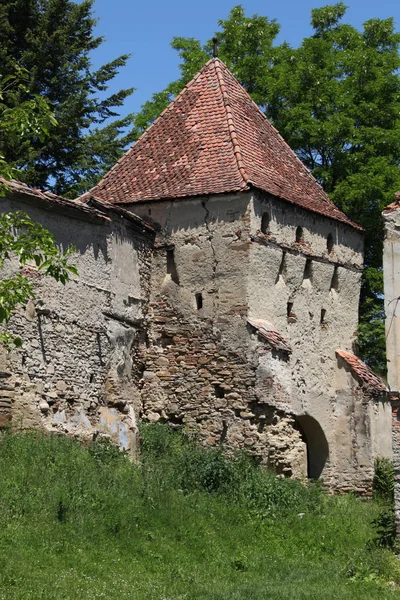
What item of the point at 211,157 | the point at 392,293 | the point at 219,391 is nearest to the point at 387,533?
the point at 392,293

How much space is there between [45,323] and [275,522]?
4683 millimetres

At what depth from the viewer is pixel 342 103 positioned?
1017 inches

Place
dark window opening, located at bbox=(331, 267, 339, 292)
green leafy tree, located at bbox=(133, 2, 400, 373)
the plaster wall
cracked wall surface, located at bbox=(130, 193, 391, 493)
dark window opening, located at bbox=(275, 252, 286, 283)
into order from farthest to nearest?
1. green leafy tree, located at bbox=(133, 2, 400, 373)
2. dark window opening, located at bbox=(331, 267, 339, 292)
3. dark window opening, located at bbox=(275, 252, 286, 283)
4. cracked wall surface, located at bbox=(130, 193, 391, 493)
5. the plaster wall

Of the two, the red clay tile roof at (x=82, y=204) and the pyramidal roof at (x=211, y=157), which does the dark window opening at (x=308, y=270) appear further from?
the red clay tile roof at (x=82, y=204)

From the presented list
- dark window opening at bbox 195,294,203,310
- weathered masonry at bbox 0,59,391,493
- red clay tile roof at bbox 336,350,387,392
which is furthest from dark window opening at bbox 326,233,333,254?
dark window opening at bbox 195,294,203,310

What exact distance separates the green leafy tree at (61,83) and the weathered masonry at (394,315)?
11.5 m

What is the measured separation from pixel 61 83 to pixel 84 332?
1062 centimetres

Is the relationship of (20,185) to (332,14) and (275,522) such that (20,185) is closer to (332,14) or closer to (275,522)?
(275,522)

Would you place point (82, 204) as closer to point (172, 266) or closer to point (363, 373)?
point (172, 266)

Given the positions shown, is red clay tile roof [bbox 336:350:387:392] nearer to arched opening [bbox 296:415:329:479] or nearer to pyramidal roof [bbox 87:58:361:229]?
arched opening [bbox 296:415:329:479]

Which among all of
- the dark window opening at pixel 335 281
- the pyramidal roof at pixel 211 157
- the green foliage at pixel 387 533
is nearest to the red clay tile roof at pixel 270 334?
the pyramidal roof at pixel 211 157

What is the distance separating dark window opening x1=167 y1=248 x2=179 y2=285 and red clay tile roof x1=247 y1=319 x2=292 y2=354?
1.79m

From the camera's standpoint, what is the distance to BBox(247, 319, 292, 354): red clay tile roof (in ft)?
62.1

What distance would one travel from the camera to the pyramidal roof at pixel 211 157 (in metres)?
20.0
